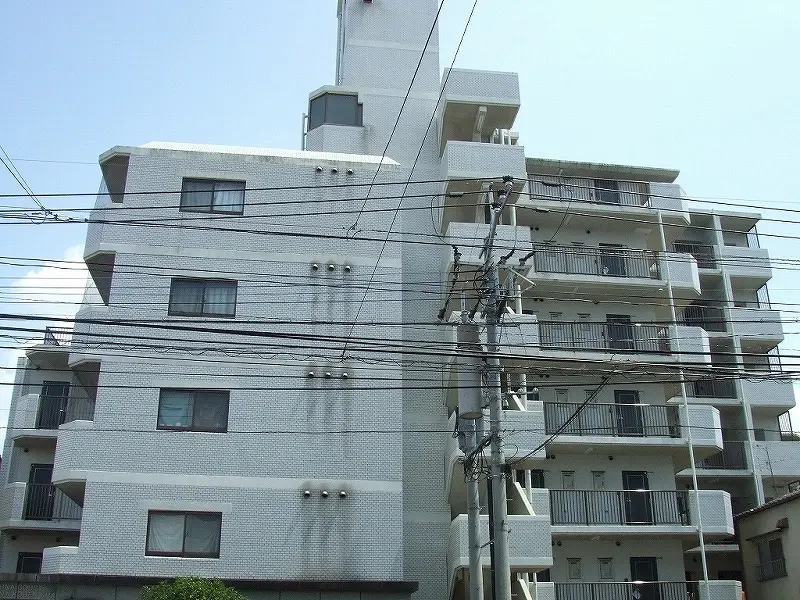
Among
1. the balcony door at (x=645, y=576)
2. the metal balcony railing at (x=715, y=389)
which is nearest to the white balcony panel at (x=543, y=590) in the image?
the balcony door at (x=645, y=576)

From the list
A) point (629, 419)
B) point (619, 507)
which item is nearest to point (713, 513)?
point (619, 507)

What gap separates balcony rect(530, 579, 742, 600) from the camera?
29031 millimetres

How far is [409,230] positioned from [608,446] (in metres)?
9.90

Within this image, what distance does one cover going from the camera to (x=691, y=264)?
117 feet

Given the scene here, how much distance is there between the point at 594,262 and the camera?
34.6 metres

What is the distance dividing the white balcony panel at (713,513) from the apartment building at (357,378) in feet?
0.36

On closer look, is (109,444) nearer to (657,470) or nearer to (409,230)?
(409,230)

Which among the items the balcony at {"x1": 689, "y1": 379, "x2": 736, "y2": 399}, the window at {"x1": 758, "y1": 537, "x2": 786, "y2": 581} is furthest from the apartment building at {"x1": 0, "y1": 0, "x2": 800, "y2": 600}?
the balcony at {"x1": 689, "y1": 379, "x2": 736, "y2": 399}

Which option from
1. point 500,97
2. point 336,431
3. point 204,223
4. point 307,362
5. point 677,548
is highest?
point 500,97

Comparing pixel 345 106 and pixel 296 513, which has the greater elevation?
pixel 345 106

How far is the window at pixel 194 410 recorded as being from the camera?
2614cm

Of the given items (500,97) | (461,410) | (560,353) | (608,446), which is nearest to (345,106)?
(500,97)

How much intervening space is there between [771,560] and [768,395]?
43.4 ft

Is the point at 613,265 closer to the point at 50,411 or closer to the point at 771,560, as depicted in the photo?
the point at 771,560
